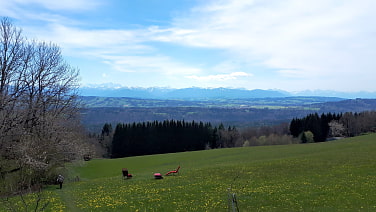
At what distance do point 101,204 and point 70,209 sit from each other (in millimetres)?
1743

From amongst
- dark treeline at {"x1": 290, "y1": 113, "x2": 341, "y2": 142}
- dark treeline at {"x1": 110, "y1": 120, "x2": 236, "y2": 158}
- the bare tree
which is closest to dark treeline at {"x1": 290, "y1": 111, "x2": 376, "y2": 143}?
dark treeline at {"x1": 290, "y1": 113, "x2": 341, "y2": 142}

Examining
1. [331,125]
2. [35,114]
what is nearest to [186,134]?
[331,125]

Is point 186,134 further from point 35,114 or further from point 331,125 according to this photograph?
point 35,114

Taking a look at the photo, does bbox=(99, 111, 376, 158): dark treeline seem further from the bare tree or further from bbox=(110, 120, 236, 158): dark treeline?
the bare tree

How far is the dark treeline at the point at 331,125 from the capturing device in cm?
9500

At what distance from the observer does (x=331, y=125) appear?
93812 mm

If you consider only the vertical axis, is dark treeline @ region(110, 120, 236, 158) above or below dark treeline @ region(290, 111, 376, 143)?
below

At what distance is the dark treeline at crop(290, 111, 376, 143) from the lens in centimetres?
9500

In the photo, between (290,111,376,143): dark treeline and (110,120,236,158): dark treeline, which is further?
(110,120,236,158): dark treeline

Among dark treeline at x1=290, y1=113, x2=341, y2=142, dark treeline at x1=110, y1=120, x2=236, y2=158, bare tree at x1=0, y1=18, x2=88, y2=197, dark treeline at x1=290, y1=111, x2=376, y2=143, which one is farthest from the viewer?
dark treeline at x1=110, y1=120, x2=236, y2=158

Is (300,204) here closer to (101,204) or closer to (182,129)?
(101,204)

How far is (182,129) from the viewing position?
98000 mm

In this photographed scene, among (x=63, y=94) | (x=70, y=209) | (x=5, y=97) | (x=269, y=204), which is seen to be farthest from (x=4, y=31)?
(x=269, y=204)

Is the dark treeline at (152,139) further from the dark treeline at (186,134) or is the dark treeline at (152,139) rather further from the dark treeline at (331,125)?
the dark treeline at (331,125)
